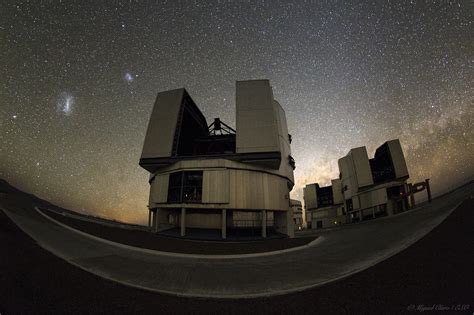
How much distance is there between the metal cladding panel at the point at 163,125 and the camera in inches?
944

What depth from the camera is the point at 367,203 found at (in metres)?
39.4

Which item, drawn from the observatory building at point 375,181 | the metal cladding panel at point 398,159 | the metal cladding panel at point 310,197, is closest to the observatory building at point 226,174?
the observatory building at point 375,181

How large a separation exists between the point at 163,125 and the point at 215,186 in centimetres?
1099

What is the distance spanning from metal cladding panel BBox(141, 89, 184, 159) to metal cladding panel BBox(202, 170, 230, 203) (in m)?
5.99

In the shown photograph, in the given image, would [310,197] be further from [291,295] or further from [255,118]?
[291,295]

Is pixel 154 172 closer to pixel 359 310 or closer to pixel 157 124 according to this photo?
pixel 157 124

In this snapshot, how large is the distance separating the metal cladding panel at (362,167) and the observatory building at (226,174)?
70.1ft

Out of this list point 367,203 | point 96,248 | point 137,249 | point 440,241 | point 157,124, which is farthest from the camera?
point 367,203

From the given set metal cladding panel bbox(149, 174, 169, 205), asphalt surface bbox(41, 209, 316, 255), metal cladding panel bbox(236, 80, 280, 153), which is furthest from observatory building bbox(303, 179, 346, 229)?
metal cladding panel bbox(149, 174, 169, 205)

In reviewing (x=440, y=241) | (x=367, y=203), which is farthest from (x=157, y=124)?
(x=367, y=203)

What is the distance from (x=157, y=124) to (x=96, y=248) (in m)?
17.5

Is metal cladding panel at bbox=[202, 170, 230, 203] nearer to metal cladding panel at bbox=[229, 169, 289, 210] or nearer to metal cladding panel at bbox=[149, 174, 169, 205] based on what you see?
metal cladding panel at bbox=[229, 169, 289, 210]

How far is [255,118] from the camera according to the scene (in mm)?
24562

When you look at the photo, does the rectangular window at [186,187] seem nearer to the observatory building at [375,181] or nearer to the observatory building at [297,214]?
the observatory building at [375,181]
